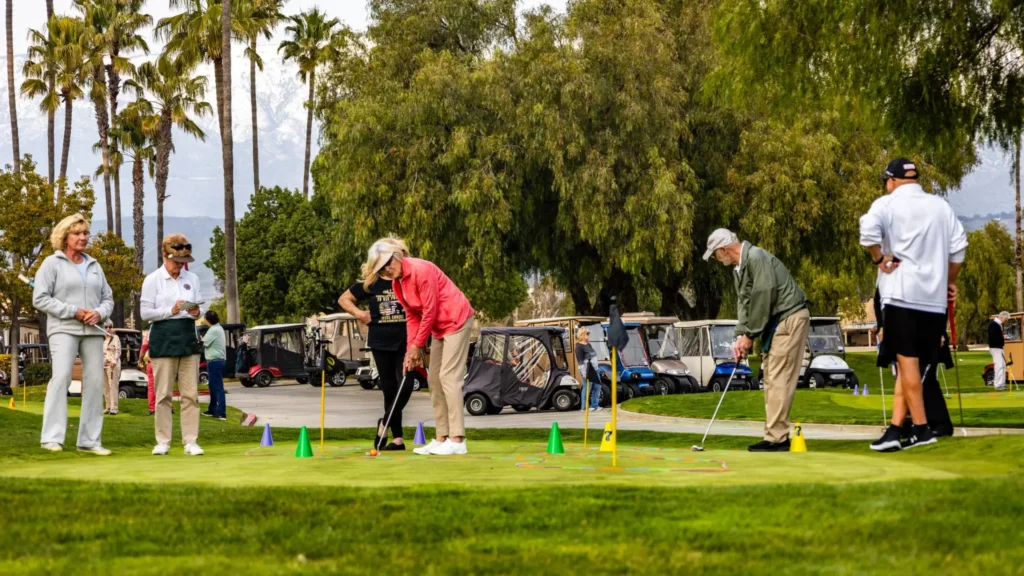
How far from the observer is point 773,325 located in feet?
33.4

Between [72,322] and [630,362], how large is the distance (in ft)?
76.2

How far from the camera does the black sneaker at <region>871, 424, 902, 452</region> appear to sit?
9211mm

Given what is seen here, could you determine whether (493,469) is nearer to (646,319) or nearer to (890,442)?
(890,442)

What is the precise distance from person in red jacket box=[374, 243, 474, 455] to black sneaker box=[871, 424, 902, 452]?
122 inches

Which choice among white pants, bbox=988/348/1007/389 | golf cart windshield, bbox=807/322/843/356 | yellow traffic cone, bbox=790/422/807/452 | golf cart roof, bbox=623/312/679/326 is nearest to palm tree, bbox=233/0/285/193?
golf cart roof, bbox=623/312/679/326

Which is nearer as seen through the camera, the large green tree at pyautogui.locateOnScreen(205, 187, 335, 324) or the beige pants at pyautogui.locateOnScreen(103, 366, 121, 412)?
the beige pants at pyautogui.locateOnScreen(103, 366, 121, 412)

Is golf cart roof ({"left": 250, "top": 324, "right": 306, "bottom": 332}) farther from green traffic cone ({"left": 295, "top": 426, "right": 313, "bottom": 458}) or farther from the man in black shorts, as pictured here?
the man in black shorts

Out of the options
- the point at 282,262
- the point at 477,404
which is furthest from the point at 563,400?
the point at 282,262

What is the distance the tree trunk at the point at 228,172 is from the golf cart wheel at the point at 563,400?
16231mm

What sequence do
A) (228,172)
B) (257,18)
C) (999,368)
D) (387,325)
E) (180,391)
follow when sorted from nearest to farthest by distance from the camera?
(180,391) < (387,325) < (999,368) < (228,172) < (257,18)

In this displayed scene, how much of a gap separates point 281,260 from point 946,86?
50223 millimetres

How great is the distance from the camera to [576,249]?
37.2 m

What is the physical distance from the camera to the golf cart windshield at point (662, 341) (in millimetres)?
34812

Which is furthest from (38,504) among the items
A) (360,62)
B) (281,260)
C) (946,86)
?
(281,260)
